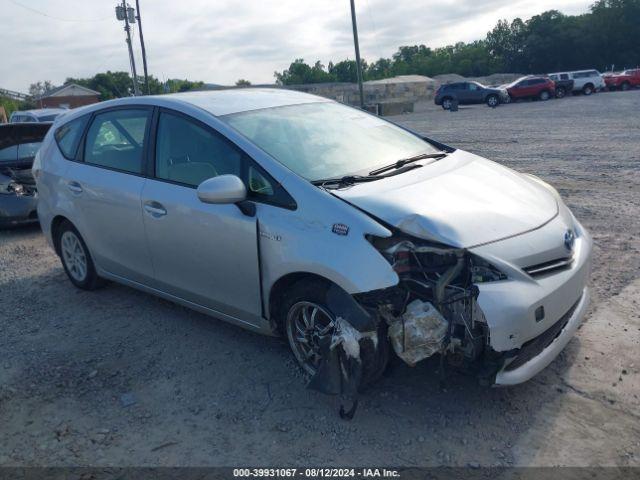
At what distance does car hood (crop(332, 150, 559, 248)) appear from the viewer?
3.22m

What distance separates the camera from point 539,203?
150 inches

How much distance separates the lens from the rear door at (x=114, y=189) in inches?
175

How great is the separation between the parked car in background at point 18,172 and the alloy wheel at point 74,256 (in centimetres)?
273

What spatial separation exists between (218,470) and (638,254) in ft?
14.3

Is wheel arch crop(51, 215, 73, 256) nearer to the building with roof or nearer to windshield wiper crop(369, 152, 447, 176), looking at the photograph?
windshield wiper crop(369, 152, 447, 176)

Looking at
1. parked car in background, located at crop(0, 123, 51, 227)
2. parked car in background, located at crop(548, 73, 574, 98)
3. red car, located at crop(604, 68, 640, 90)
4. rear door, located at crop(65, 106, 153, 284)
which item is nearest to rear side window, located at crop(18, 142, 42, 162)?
parked car in background, located at crop(0, 123, 51, 227)

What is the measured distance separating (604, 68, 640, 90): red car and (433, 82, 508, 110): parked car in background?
1211 cm

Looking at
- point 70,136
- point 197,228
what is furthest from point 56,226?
point 197,228

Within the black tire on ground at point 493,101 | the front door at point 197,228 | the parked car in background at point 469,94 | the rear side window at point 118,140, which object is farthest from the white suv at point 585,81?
the front door at point 197,228

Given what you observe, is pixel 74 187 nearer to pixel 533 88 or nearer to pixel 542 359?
pixel 542 359

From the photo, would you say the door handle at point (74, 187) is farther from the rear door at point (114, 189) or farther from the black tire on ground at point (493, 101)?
the black tire on ground at point (493, 101)

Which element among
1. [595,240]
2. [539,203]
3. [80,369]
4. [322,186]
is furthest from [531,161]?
[80,369]

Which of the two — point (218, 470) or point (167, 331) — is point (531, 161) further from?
point (218, 470)

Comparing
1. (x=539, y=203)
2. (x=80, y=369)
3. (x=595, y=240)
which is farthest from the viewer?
(x=595, y=240)
